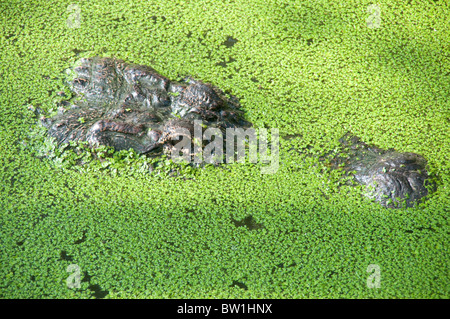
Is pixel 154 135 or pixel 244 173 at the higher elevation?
pixel 154 135

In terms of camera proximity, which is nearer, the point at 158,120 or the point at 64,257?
the point at 64,257

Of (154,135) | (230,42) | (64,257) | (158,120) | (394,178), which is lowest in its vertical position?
(64,257)

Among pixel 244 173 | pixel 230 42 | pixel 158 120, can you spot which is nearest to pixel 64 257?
pixel 158 120

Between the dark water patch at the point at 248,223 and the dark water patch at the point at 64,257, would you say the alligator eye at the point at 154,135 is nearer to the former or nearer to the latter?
the dark water patch at the point at 248,223

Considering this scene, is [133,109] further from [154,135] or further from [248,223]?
[248,223]

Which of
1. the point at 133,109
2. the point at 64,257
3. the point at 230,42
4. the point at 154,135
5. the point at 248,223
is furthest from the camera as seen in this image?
the point at 230,42

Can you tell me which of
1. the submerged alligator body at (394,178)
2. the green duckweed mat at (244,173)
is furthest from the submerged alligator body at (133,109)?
the submerged alligator body at (394,178)

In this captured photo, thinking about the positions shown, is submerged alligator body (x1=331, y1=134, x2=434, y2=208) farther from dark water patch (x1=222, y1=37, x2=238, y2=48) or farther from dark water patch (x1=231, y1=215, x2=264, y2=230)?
dark water patch (x1=222, y1=37, x2=238, y2=48)

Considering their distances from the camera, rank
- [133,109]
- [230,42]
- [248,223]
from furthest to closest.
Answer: [230,42] < [133,109] < [248,223]
